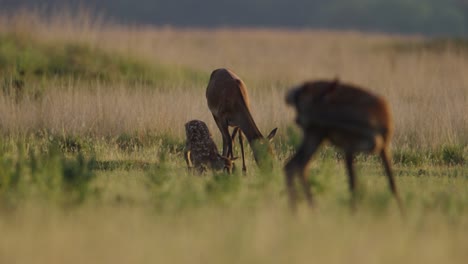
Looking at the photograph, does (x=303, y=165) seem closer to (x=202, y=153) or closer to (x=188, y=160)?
(x=202, y=153)

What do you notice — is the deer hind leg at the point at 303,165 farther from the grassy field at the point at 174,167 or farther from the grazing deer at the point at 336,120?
the grassy field at the point at 174,167

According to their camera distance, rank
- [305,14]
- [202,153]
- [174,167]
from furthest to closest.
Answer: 1. [305,14]
2. [174,167]
3. [202,153]

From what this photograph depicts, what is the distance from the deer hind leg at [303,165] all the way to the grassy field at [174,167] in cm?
16

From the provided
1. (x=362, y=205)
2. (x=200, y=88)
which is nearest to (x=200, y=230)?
(x=362, y=205)

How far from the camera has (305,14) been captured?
8900 cm

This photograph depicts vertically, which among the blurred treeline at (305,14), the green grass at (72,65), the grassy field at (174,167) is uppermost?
the blurred treeline at (305,14)

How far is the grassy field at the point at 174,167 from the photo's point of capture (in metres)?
6.05

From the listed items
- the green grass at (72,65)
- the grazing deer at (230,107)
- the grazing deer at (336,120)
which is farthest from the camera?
the green grass at (72,65)

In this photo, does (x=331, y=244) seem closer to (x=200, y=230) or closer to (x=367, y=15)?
(x=200, y=230)

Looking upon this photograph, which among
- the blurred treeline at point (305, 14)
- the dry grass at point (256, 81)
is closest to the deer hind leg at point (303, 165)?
Result: the dry grass at point (256, 81)

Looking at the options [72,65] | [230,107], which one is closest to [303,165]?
[230,107]

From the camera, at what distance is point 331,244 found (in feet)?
19.9

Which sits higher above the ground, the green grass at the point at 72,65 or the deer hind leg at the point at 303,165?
the green grass at the point at 72,65

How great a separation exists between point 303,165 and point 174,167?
4.14m
